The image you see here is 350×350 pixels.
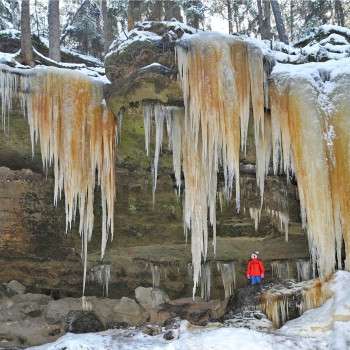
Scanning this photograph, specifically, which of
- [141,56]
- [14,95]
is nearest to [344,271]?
[141,56]

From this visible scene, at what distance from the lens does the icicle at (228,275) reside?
35.4 ft

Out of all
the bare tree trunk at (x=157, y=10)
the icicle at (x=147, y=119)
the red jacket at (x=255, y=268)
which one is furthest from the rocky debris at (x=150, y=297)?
the bare tree trunk at (x=157, y=10)

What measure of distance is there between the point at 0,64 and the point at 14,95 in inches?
20.6

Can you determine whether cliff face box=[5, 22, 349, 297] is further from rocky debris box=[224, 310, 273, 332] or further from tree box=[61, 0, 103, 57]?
tree box=[61, 0, 103, 57]

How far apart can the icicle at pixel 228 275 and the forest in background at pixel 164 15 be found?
616 cm

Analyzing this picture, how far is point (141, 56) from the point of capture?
752cm

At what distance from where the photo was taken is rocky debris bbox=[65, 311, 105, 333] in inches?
381

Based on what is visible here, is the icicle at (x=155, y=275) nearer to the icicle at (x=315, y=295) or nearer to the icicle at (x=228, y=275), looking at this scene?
the icicle at (x=228, y=275)

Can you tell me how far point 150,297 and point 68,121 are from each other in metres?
4.91

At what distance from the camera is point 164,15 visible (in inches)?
605

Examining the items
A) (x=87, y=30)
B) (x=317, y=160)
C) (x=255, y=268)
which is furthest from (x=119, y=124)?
(x=87, y=30)

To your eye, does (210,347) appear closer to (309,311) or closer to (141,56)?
(309,311)

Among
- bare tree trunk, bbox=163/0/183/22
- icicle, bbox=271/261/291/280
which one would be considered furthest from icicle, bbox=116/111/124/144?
bare tree trunk, bbox=163/0/183/22

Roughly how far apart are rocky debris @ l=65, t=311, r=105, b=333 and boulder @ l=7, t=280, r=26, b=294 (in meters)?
1.28
